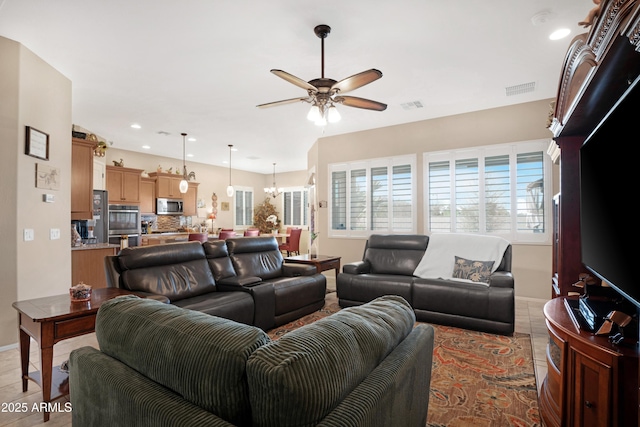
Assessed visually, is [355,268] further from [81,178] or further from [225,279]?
[81,178]

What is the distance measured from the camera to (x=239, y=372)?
0.80 meters

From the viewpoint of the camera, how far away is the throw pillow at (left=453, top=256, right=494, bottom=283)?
3803 mm

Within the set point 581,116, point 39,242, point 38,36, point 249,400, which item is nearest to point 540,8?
point 581,116

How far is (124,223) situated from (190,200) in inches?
83.0

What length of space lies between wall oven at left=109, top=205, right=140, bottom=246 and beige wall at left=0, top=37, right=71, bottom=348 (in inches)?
118

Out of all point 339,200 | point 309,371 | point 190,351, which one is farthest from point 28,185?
point 339,200

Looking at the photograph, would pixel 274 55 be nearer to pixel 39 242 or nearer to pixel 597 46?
pixel 597 46

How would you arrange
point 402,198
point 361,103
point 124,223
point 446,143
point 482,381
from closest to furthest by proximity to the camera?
point 482,381
point 361,103
point 446,143
point 402,198
point 124,223

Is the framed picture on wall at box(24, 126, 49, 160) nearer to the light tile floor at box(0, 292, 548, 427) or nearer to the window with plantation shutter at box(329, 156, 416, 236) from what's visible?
the light tile floor at box(0, 292, 548, 427)

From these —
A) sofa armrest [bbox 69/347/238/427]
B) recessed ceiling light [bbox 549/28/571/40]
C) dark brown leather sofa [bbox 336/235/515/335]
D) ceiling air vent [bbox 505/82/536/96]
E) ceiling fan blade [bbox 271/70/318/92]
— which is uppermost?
recessed ceiling light [bbox 549/28/571/40]

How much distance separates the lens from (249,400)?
2.65 ft

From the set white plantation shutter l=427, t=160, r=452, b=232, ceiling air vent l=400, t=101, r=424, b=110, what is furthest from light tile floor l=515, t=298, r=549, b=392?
ceiling air vent l=400, t=101, r=424, b=110

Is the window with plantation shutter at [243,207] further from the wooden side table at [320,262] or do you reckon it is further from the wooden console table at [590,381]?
the wooden console table at [590,381]

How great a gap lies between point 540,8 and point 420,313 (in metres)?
3.03
